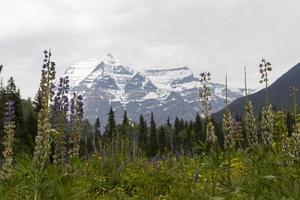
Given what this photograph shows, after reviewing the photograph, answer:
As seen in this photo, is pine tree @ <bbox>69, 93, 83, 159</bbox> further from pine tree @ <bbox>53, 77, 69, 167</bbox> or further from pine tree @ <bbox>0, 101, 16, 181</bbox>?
pine tree @ <bbox>0, 101, 16, 181</bbox>

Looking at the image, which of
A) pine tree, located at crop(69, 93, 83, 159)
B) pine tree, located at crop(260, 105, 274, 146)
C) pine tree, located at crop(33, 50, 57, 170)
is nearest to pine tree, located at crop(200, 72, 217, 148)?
pine tree, located at crop(260, 105, 274, 146)

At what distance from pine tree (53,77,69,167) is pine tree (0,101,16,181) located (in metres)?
0.66

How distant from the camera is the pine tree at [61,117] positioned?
6.98 metres

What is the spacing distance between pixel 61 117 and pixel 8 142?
1087 mm

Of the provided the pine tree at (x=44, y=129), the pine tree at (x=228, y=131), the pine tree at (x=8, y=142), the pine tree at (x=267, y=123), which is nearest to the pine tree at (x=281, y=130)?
the pine tree at (x=267, y=123)

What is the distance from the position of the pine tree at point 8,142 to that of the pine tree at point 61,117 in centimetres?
66

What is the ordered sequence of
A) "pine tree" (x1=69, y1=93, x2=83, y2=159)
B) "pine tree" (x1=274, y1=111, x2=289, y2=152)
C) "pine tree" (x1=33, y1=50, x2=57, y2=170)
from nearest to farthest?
"pine tree" (x1=33, y1=50, x2=57, y2=170)
"pine tree" (x1=274, y1=111, x2=289, y2=152)
"pine tree" (x1=69, y1=93, x2=83, y2=159)

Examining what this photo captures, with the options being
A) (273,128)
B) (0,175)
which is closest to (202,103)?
(273,128)

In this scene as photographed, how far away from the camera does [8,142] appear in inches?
299

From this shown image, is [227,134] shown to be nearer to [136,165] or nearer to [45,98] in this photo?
[45,98]

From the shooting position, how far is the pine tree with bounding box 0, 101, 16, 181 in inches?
284

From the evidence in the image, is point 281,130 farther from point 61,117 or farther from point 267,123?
point 61,117

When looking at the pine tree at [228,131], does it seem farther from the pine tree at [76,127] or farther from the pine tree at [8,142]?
the pine tree at [8,142]

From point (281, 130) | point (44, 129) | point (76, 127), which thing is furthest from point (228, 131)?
point (76, 127)
